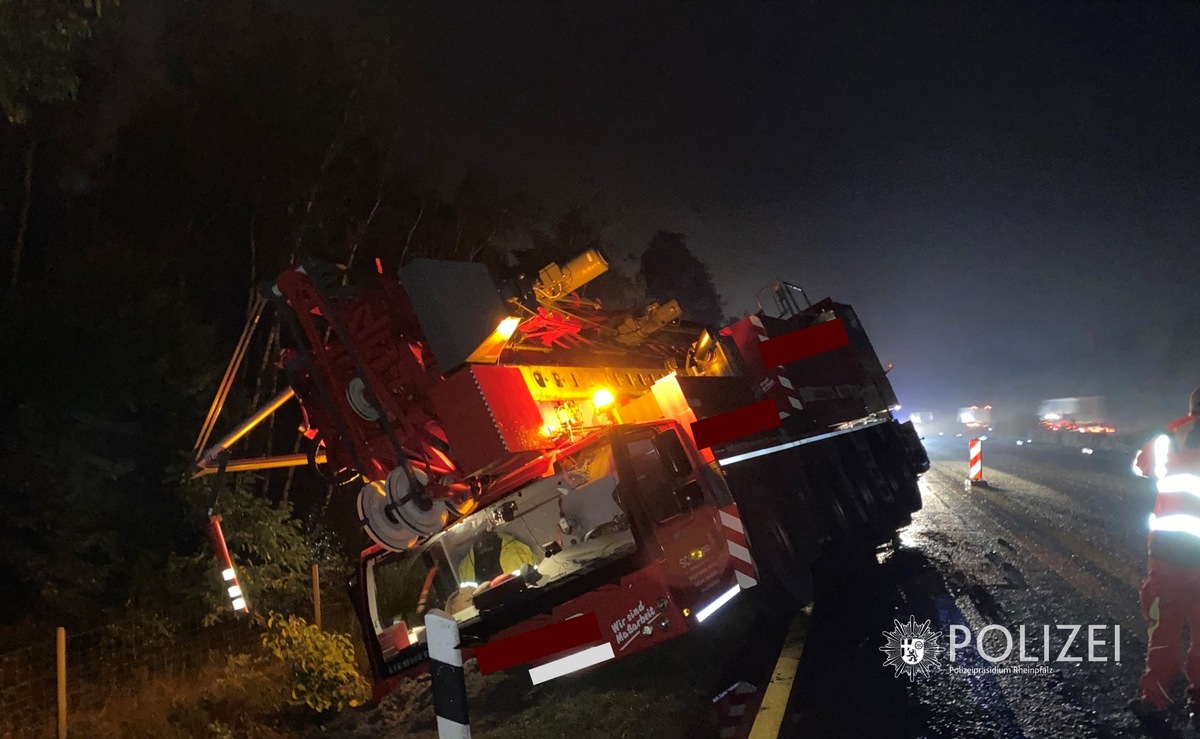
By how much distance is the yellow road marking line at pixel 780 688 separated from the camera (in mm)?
4172

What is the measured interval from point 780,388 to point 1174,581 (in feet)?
14.5

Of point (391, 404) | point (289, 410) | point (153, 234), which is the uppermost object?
point (153, 234)

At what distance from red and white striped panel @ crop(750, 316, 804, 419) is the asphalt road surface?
2054mm

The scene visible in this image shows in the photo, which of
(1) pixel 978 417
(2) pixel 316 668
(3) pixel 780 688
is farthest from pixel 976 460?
(1) pixel 978 417

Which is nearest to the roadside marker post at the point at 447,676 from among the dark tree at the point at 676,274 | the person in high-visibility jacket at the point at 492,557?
the person in high-visibility jacket at the point at 492,557

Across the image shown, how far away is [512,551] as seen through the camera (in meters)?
5.85

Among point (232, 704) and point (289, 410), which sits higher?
point (289, 410)

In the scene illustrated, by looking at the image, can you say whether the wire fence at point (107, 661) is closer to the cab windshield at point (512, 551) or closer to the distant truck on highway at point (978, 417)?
the cab windshield at point (512, 551)

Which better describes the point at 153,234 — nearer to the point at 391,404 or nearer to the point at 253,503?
the point at 253,503

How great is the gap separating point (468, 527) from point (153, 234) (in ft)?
28.7

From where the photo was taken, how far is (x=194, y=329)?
7785 millimetres

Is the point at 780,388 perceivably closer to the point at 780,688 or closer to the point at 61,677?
the point at 780,688

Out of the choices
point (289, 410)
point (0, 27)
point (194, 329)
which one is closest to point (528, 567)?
point (0, 27)

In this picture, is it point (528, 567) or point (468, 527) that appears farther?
point (468, 527)
